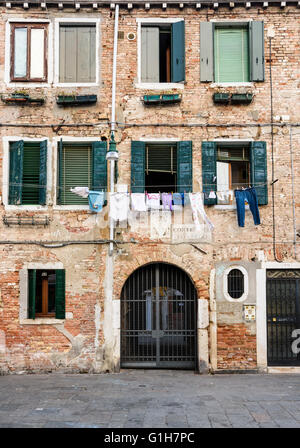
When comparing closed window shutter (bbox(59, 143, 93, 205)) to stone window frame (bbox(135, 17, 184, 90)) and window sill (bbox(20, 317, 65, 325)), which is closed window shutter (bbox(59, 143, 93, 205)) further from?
window sill (bbox(20, 317, 65, 325))

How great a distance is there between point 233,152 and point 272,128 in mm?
1171

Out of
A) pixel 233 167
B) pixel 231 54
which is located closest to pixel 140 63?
pixel 231 54

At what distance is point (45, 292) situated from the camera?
12.4 meters

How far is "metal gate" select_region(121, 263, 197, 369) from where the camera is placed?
12.4m

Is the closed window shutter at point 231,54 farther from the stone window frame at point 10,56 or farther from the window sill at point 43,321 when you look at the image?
the window sill at point 43,321

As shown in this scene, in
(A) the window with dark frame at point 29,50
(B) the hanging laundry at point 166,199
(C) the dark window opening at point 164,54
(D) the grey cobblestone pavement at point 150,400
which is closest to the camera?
(D) the grey cobblestone pavement at point 150,400

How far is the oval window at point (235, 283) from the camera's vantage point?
12.2 metres

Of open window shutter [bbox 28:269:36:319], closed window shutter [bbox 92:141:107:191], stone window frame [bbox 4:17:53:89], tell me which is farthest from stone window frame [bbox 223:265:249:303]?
stone window frame [bbox 4:17:53:89]

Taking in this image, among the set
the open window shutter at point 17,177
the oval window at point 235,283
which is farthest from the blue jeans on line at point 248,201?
the open window shutter at point 17,177

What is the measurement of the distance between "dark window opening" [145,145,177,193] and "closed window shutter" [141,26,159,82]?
6.24ft

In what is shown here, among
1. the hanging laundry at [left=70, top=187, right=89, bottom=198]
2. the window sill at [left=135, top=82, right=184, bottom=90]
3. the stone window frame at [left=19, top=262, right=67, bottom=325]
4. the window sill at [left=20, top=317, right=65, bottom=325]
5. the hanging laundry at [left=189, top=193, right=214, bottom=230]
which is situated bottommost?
the window sill at [left=20, top=317, right=65, bottom=325]

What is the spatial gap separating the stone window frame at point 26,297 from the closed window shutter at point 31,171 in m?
1.68

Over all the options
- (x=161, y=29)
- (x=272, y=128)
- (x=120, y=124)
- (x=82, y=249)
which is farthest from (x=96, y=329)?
(x=161, y=29)

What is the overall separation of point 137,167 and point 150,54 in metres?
3.13
